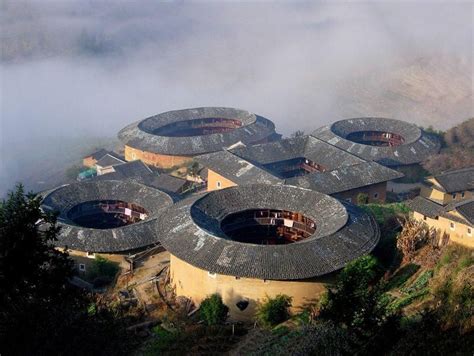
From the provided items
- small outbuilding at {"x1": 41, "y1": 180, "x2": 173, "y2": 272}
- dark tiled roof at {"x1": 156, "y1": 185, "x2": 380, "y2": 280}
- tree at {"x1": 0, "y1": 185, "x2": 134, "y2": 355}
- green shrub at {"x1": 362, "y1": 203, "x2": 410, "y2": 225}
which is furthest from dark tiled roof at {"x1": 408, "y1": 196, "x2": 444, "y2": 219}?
tree at {"x1": 0, "y1": 185, "x2": 134, "y2": 355}

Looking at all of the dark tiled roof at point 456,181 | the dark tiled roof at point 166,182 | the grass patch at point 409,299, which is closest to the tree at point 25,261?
the grass patch at point 409,299

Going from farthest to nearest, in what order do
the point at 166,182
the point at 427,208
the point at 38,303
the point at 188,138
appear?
the point at 188,138
the point at 166,182
the point at 427,208
the point at 38,303

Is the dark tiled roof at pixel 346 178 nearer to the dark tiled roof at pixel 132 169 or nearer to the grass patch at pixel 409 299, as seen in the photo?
the dark tiled roof at pixel 132 169

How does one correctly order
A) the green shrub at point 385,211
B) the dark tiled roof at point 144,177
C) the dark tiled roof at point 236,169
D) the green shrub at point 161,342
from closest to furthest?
1. the green shrub at point 161,342
2. the green shrub at point 385,211
3. the dark tiled roof at point 236,169
4. the dark tiled roof at point 144,177

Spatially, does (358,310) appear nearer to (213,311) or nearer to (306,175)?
(213,311)

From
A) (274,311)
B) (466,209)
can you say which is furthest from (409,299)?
(466,209)

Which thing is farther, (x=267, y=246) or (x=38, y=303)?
(x=267, y=246)

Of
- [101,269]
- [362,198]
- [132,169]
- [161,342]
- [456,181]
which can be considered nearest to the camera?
[161,342]
